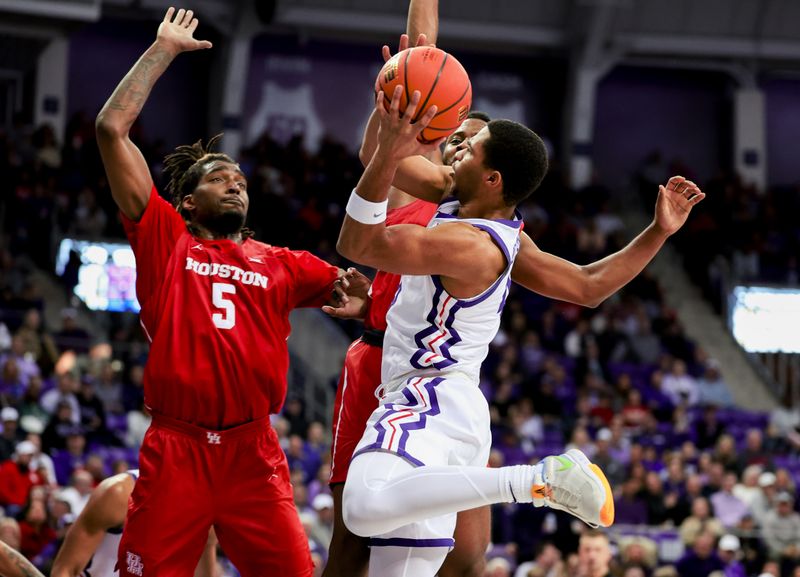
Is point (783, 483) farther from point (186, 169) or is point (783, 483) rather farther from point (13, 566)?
point (13, 566)

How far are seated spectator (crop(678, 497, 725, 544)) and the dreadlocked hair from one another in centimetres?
938

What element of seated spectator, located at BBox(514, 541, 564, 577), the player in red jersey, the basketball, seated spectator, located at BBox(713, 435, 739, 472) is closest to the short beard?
the player in red jersey

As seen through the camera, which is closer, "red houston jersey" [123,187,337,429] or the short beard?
"red houston jersey" [123,187,337,429]

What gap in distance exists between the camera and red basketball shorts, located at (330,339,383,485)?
602 cm

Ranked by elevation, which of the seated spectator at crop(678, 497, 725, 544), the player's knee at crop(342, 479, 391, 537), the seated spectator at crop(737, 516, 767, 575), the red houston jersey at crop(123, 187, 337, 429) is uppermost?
the red houston jersey at crop(123, 187, 337, 429)

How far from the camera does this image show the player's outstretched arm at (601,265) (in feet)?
20.7

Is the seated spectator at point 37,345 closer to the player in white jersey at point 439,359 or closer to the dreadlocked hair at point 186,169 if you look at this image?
the dreadlocked hair at point 186,169

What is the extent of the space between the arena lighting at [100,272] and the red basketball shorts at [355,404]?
1400 centimetres

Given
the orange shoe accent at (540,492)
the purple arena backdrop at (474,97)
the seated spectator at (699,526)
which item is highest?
the purple arena backdrop at (474,97)

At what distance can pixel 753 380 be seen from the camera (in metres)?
23.2

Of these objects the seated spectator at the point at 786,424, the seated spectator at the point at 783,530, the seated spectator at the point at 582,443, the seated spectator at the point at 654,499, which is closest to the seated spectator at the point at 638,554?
the seated spectator at the point at 654,499

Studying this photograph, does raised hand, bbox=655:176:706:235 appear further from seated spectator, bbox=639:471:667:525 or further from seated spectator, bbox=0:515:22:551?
seated spectator, bbox=639:471:667:525

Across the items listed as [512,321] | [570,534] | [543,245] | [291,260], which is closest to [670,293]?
[543,245]

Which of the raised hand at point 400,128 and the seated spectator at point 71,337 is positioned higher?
the raised hand at point 400,128
